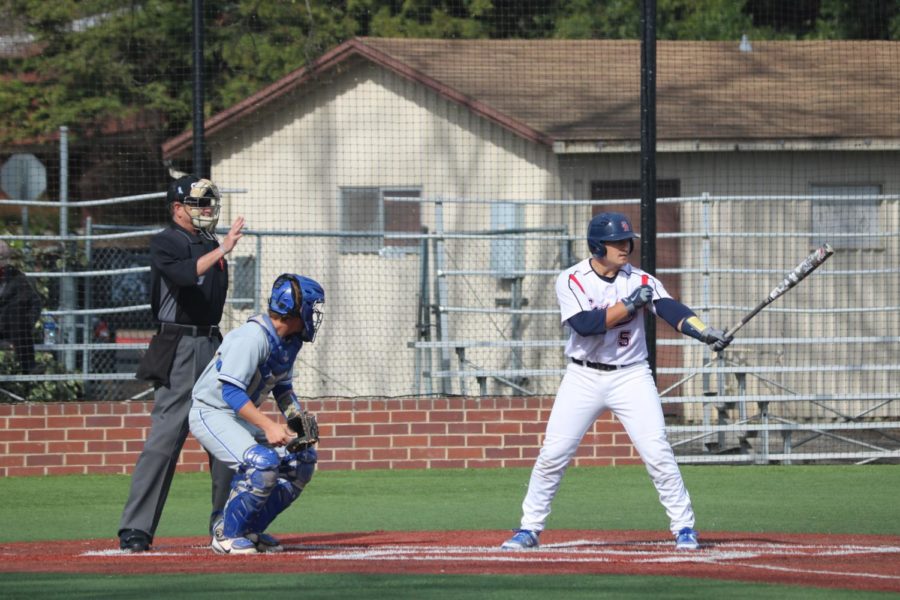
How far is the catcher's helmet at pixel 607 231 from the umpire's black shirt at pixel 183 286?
6.57 feet

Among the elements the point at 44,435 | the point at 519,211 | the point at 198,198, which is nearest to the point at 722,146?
the point at 519,211

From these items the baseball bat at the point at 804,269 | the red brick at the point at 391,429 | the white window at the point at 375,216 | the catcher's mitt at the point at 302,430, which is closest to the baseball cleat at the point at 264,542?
the catcher's mitt at the point at 302,430

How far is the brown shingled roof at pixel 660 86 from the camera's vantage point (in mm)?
15453

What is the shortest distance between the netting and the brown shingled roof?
1.8 inches

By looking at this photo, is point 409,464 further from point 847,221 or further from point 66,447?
point 847,221

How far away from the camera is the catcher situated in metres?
6.82

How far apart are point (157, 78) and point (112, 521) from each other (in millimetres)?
13756

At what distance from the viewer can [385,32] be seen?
75.3ft

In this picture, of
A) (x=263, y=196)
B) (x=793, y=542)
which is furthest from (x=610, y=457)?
(x=263, y=196)

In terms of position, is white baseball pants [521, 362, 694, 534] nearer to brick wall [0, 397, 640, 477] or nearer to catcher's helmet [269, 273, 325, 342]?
catcher's helmet [269, 273, 325, 342]

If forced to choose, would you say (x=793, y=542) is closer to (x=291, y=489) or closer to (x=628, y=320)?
(x=628, y=320)

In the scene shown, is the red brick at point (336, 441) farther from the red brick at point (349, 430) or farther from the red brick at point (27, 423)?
the red brick at point (27, 423)

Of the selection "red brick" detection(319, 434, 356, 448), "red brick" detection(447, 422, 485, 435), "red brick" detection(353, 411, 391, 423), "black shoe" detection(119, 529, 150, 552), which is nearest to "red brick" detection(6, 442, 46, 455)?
"red brick" detection(319, 434, 356, 448)

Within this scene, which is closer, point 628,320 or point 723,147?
point 628,320
